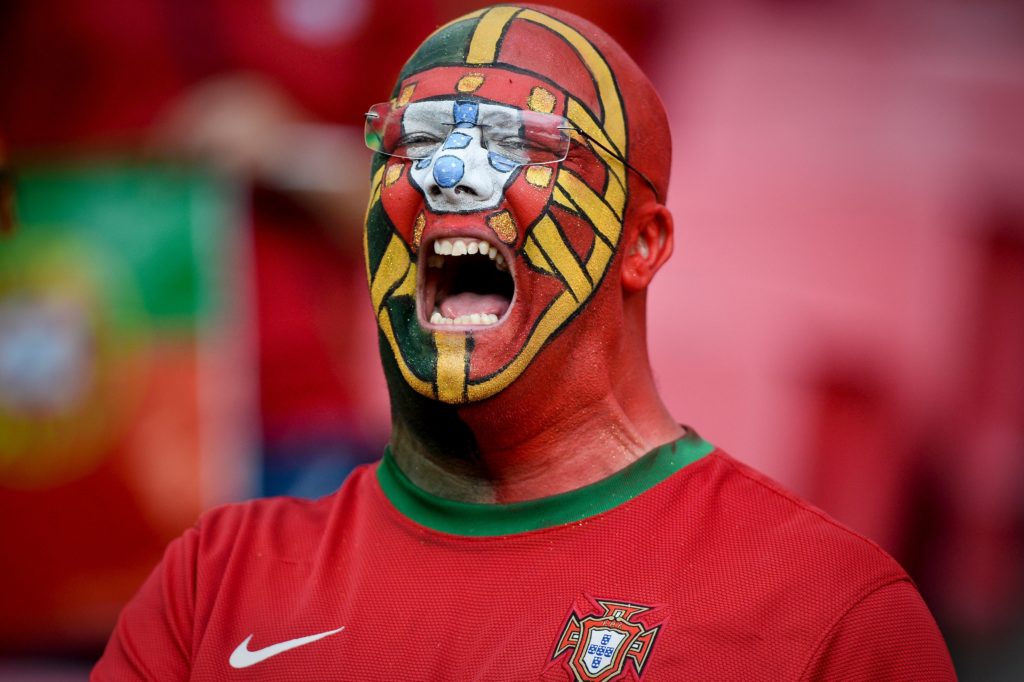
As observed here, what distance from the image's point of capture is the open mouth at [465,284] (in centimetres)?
269

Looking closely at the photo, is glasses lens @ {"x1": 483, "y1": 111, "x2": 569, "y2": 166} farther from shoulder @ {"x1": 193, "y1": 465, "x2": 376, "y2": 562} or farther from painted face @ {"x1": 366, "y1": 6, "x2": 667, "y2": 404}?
shoulder @ {"x1": 193, "y1": 465, "x2": 376, "y2": 562}

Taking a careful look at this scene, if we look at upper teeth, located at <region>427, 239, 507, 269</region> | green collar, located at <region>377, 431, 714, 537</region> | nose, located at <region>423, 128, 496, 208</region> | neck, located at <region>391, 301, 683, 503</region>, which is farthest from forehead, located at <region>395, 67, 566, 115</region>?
green collar, located at <region>377, 431, 714, 537</region>

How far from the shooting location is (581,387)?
2732 mm

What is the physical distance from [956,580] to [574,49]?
3765 millimetres

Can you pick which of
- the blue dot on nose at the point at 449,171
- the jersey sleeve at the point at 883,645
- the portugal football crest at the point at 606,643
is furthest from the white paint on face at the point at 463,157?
the jersey sleeve at the point at 883,645

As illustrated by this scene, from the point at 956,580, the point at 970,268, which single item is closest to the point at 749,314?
the point at 970,268

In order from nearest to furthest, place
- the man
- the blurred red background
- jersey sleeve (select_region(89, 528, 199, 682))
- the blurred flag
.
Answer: the man → jersey sleeve (select_region(89, 528, 199, 682)) → the blurred flag → the blurred red background

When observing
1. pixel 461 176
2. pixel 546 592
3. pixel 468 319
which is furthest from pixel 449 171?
pixel 546 592

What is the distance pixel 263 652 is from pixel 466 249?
895 mm

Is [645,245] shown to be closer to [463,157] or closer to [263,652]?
[463,157]

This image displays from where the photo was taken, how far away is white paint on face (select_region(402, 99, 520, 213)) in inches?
104

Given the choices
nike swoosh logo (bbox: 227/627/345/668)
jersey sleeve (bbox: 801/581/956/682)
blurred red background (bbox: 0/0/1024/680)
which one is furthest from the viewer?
blurred red background (bbox: 0/0/1024/680)

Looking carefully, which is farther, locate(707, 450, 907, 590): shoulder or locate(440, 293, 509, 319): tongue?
locate(440, 293, 509, 319): tongue

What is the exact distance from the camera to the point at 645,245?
2893 millimetres
